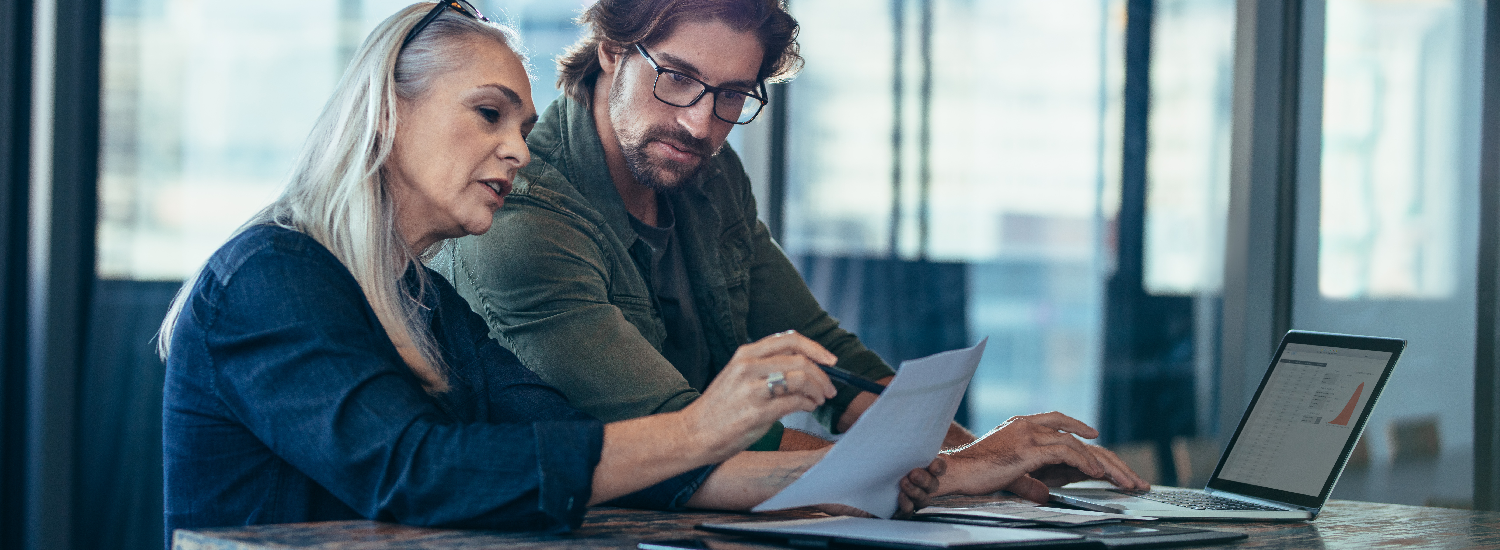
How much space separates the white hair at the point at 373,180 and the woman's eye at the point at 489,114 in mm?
56

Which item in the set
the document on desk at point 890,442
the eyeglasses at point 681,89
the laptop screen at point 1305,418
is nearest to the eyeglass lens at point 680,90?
the eyeglasses at point 681,89

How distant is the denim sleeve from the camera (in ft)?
3.38

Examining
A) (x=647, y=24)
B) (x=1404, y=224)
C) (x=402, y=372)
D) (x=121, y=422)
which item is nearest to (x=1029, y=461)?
(x=402, y=372)

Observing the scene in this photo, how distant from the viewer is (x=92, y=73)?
2.41 meters

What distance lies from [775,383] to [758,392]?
17 millimetres

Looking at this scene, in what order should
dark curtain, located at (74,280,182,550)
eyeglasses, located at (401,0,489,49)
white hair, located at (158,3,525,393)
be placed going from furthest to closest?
dark curtain, located at (74,280,182,550) → eyeglasses, located at (401,0,489,49) → white hair, located at (158,3,525,393)

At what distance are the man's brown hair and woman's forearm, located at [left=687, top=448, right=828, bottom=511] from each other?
79cm

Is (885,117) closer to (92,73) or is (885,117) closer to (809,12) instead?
(809,12)

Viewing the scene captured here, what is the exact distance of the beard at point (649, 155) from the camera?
1.79m

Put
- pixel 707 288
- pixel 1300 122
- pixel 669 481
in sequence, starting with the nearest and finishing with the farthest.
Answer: pixel 669 481 → pixel 707 288 → pixel 1300 122

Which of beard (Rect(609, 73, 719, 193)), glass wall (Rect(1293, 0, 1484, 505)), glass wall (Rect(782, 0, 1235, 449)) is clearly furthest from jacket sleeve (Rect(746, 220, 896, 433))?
glass wall (Rect(1293, 0, 1484, 505))

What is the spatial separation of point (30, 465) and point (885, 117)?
245cm

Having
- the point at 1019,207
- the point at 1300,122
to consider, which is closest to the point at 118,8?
the point at 1019,207

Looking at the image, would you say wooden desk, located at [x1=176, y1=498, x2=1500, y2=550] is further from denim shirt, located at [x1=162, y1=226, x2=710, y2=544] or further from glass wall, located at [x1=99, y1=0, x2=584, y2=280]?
glass wall, located at [x1=99, y1=0, x2=584, y2=280]
